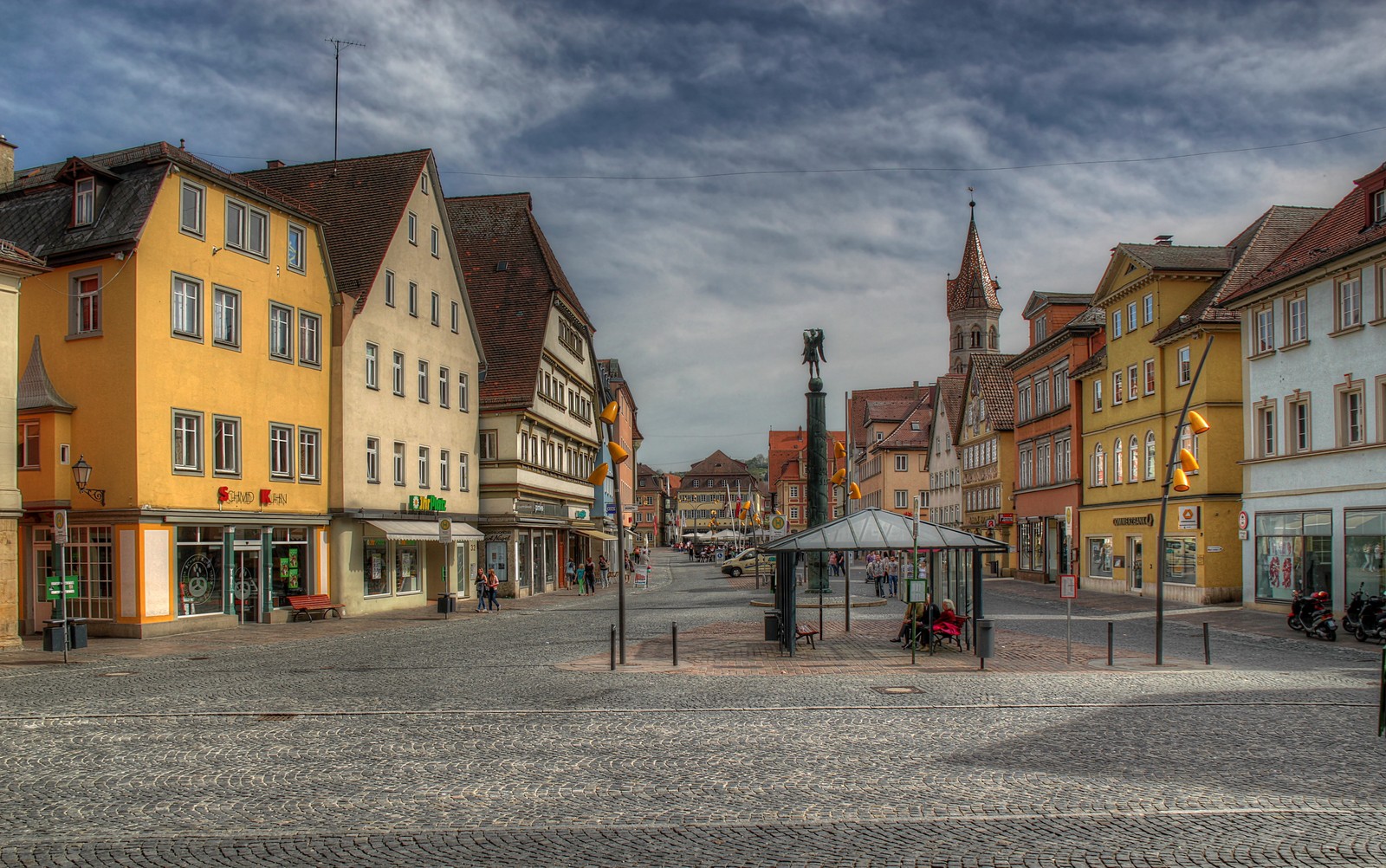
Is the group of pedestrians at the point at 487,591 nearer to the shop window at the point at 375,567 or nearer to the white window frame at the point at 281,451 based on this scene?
the shop window at the point at 375,567

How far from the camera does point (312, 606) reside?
3322 cm

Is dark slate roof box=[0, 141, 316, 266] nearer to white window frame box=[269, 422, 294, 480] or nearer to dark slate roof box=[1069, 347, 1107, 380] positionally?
white window frame box=[269, 422, 294, 480]

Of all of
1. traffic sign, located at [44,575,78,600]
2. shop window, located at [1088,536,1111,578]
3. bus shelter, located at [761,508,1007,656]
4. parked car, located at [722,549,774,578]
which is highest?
bus shelter, located at [761,508,1007,656]

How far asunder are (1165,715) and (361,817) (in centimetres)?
978

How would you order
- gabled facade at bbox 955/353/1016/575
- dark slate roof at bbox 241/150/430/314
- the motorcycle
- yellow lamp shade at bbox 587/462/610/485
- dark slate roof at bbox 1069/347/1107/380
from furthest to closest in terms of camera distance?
gabled facade at bbox 955/353/1016/575
dark slate roof at bbox 1069/347/1107/380
dark slate roof at bbox 241/150/430/314
the motorcycle
yellow lamp shade at bbox 587/462/610/485

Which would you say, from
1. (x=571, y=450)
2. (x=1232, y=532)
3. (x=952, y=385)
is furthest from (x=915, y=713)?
A: (x=952, y=385)

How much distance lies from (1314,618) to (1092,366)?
25178 millimetres

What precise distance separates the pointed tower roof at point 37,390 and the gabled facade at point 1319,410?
3207 cm

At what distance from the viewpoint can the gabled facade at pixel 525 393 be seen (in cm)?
4725

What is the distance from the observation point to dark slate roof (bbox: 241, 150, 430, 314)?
38.4 metres

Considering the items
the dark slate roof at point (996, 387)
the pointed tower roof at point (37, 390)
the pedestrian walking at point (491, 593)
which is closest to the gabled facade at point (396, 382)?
the pedestrian walking at point (491, 593)

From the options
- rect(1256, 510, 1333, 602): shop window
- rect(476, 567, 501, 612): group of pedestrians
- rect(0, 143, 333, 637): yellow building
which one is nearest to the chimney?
rect(0, 143, 333, 637): yellow building

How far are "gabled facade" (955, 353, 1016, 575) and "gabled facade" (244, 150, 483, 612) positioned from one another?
3278cm

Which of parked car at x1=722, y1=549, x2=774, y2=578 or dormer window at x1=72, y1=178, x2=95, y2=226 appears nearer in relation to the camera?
dormer window at x1=72, y1=178, x2=95, y2=226
